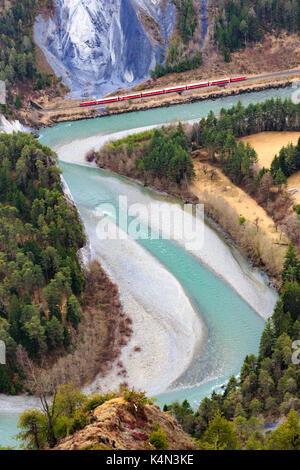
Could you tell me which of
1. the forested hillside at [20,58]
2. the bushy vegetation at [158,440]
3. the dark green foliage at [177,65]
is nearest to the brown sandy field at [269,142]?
the dark green foliage at [177,65]

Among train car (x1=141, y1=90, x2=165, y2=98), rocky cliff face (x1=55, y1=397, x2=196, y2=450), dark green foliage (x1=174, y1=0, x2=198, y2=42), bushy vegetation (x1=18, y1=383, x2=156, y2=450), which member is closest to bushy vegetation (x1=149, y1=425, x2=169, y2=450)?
bushy vegetation (x1=18, y1=383, x2=156, y2=450)

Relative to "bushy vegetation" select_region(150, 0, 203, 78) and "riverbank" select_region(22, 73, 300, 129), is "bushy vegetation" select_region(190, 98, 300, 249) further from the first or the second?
"bushy vegetation" select_region(150, 0, 203, 78)

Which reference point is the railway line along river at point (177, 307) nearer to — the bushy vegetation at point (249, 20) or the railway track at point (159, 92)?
the railway track at point (159, 92)

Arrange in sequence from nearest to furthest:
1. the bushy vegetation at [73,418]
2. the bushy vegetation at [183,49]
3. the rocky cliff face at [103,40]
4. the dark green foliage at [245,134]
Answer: the bushy vegetation at [73,418] → the dark green foliage at [245,134] → the bushy vegetation at [183,49] → the rocky cliff face at [103,40]

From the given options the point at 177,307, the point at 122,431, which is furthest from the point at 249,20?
the point at 122,431

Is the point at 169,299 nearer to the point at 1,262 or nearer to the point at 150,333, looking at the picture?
the point at 150,333
